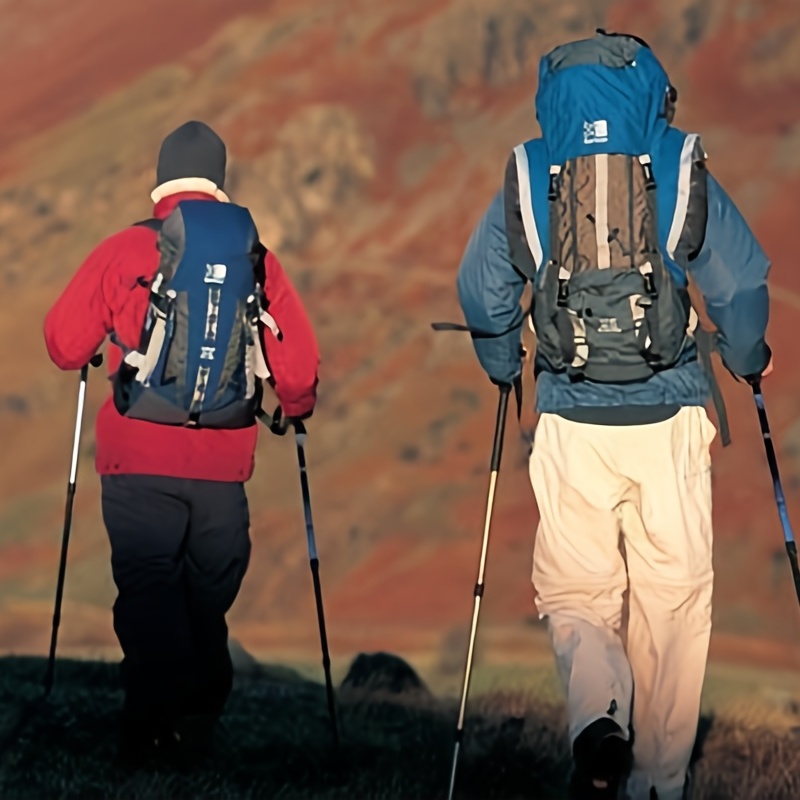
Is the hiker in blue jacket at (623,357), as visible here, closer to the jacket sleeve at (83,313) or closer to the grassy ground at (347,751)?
the grassy ground at (347,751)

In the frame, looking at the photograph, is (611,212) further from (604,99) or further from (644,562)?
(644,562)

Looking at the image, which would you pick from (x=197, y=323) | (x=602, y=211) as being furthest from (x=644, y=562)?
(x=197, y=323)

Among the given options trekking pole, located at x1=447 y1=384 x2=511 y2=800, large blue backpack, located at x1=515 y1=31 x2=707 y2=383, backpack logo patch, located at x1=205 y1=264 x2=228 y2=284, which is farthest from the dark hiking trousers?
large blue backpack, located at x1=515 y1=31 x2=707 y2=383

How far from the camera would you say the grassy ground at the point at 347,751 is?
482 cm

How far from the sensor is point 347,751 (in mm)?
5133

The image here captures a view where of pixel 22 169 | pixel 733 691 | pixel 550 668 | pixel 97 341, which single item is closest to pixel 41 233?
pixel 22 169

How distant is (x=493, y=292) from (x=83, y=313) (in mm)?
1095

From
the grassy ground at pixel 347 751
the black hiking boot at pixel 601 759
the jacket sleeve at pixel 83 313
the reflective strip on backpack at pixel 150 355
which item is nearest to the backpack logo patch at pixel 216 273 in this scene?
the reflective strip on backpack at pixel 150 355

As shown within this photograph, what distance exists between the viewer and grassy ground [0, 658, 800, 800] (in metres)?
4.82

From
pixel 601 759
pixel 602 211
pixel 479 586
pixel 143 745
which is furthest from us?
pixel 143 745

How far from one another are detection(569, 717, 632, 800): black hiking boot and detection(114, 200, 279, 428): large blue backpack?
51.0 inches

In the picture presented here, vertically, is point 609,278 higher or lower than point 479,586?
higher

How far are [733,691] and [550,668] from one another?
1.91 ft

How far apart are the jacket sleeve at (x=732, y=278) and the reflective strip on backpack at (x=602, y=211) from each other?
0.25 meters
